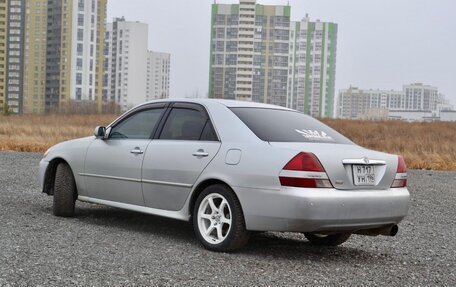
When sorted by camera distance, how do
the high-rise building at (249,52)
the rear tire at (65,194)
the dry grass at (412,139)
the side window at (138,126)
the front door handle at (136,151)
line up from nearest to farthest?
the front door handle at (136,151) < the side window at (138,126) < the rear tire at (65,194) < the dry grass at (412,139) < the high-rise building at (249,52)

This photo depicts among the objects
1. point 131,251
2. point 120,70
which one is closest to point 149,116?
point 131,251

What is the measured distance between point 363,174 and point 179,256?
1775 millimetres

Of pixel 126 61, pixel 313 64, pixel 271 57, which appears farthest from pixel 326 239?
pixel 126 61

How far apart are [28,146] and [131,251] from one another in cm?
1975

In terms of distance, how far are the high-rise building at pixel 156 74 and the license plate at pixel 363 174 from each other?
108287mm

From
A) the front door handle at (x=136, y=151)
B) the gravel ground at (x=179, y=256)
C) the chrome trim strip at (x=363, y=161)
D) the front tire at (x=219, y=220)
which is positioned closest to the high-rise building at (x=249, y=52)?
the gravel ground at (x=179, y=256)

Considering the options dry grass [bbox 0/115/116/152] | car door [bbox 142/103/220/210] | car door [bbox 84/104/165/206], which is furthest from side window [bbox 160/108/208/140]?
dry grass [bbox 0/115/116/152]

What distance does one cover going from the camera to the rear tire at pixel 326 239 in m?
6.58

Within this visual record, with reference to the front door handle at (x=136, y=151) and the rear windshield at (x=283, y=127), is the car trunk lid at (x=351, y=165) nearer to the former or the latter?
the rear windshield at (x=283, y=127)

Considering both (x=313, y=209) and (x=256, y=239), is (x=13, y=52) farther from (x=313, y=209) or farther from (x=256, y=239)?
(x=313, y=209)

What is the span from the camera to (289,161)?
552 centimetres

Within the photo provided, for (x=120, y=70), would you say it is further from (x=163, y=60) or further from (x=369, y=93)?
(x=369, y=93)

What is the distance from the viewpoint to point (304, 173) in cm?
546

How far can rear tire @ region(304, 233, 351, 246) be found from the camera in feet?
21.6
